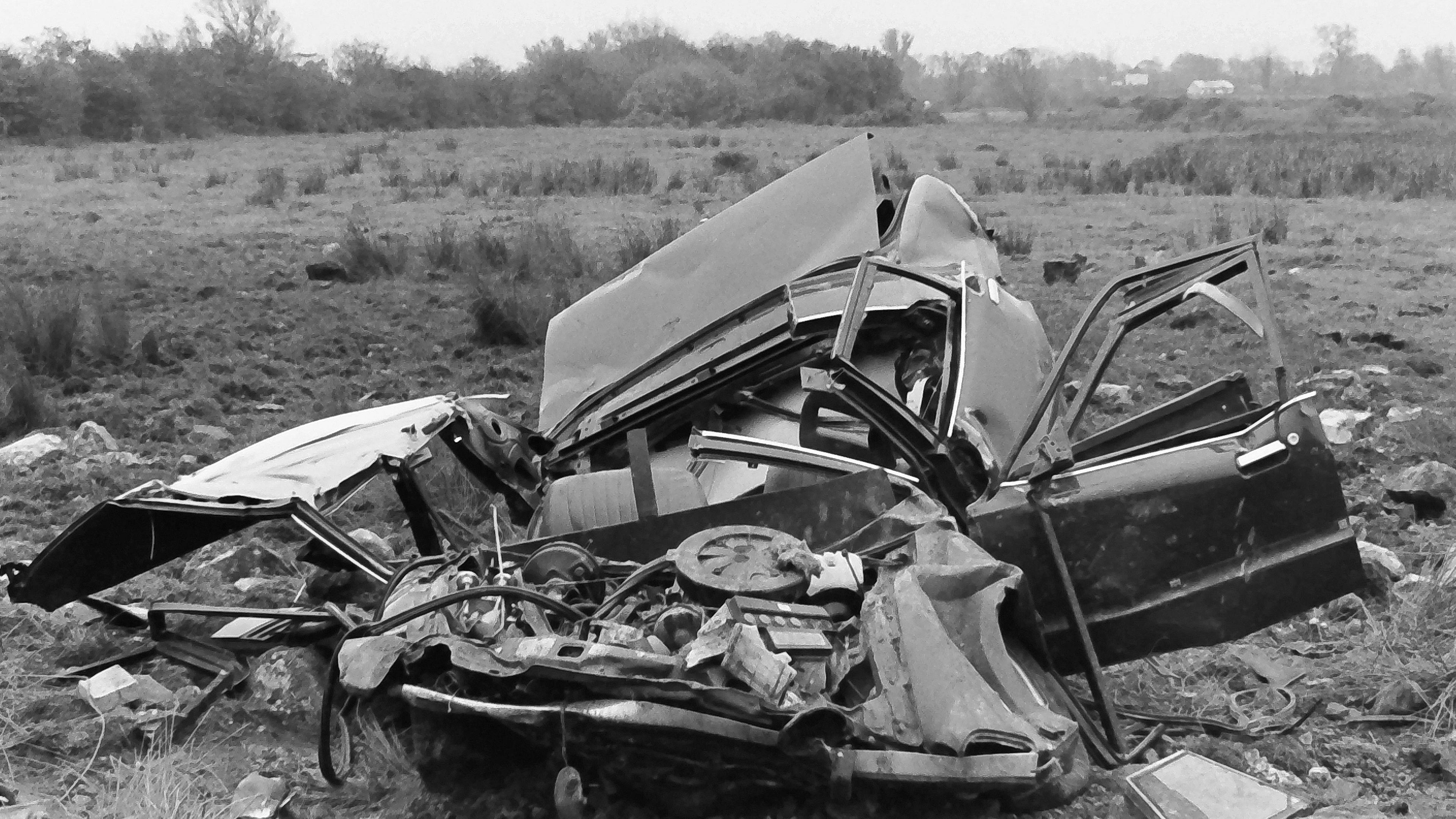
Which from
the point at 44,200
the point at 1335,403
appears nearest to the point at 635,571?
the point at 1335,403

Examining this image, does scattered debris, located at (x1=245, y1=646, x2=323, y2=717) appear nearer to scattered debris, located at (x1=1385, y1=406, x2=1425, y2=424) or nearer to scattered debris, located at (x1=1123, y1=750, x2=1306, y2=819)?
scattered debris, located at (x1=1123, y1=750, x2=1306, y2=819)

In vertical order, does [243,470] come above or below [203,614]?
above

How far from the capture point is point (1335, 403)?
616 cm

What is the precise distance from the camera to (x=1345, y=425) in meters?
5.63

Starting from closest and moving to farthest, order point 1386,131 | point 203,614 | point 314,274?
point 203,614 → point 314,274 → point 1386,131

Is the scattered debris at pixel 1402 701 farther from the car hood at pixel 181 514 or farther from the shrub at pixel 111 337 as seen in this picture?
the shrub at pixel 111 337

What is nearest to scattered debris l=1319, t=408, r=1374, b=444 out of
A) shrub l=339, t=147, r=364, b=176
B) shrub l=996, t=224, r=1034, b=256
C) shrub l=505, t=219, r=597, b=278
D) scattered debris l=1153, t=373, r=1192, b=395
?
scattered debris l=1153, t=373, r=1192, b=395

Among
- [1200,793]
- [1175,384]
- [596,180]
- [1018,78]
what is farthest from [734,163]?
[1018,78]

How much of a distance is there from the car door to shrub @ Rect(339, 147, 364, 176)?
15166 millimetres

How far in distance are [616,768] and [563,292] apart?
21.1 feet

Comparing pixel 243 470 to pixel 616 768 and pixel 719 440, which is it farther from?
pixel 616 768

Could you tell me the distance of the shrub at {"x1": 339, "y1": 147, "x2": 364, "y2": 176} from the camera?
16.6 metres

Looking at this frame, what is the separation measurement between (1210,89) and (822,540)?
68938 mm

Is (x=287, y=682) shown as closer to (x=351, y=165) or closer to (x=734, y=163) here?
(x=734, y=163)
